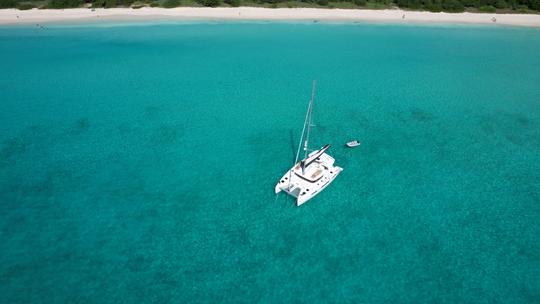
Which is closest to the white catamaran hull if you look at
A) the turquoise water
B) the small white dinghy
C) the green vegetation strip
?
the turquoise water

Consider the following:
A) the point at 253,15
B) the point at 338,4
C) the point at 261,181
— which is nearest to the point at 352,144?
the point at 261,181

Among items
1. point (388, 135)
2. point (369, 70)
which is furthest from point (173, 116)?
point (369, 70)

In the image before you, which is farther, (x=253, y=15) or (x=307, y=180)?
(x=253, y=15)

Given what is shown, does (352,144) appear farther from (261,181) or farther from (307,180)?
(261,181)

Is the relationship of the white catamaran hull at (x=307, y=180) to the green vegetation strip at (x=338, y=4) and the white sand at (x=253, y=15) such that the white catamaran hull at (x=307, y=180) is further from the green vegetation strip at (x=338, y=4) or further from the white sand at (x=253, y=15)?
the green vegetation strip at (x=338, y=4)

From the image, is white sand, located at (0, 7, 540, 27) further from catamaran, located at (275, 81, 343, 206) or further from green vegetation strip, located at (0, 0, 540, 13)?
catamaran, located at (275, 81, 343, 206)

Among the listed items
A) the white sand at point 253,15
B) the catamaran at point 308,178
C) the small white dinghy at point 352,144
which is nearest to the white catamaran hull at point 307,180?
the catamaran at point 308,178
